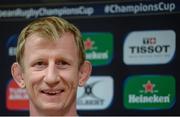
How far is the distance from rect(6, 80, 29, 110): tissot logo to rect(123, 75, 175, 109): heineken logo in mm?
522

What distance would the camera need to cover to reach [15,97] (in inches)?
88.8

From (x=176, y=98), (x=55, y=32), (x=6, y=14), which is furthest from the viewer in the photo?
(x=6, y=14)

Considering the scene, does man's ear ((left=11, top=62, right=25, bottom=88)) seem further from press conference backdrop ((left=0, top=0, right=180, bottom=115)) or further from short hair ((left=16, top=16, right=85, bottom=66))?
press conference backdrop ((left=0, top=0, right=180, bottom=115))

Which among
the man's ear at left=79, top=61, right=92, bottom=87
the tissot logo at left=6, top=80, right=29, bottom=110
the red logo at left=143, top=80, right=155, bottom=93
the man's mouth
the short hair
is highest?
the short hair

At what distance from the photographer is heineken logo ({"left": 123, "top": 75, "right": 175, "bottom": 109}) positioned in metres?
2.06

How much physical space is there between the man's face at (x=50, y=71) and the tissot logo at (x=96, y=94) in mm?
1284

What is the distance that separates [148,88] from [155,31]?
269mm

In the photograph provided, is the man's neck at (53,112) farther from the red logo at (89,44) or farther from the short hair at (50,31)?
the red logo at (89,44)

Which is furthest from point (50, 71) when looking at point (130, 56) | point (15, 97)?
point (15, 97)

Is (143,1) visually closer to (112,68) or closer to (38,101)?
(112,68)

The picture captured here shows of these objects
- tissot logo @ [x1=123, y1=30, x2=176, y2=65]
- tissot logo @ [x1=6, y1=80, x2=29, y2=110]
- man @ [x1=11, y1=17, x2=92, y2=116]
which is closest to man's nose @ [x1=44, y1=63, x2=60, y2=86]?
man @ [x1=11, y1=17, x2=92, y2=116]

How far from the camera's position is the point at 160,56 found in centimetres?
207

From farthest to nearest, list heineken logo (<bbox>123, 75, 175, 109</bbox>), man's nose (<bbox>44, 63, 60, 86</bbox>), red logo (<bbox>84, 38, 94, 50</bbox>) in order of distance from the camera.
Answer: red logo (<bbox>84, 38, 94, 50</bbox>) → heineken logo (<bbox>123, 75, 175, 109</bbox>) → man's nose (<bbox>44, 63, 60, 86</bbox>)

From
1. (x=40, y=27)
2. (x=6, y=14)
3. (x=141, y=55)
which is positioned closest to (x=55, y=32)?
(x=40, y=27)
